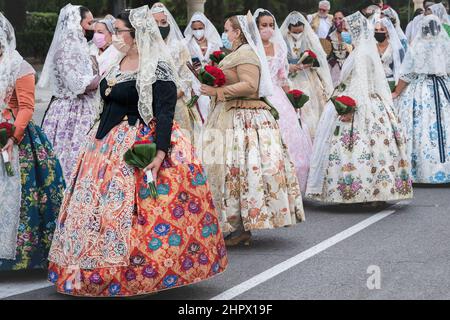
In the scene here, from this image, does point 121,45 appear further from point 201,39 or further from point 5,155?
point 201,39

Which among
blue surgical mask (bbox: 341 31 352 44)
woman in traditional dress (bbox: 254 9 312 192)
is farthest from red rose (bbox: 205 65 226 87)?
blue surgical mask (bbox: 341 31 352 44)

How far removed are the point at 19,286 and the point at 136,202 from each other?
4.52 feet

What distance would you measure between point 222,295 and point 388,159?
398cm

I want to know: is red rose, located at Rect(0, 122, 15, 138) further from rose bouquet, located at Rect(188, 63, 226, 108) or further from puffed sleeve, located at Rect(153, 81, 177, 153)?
rose bouquet, located at Rect(188, 63, 226, 108)

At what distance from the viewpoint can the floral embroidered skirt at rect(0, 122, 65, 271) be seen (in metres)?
7.82

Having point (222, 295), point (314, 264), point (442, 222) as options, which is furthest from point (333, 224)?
point (222, 295)

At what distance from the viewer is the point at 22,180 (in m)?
7.89

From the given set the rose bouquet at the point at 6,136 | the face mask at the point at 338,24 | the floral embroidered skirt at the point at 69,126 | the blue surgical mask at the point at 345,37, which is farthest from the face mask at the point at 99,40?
the face mask at the point at 338,24

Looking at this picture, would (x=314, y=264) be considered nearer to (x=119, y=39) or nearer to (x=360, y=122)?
(x=119, y=39)

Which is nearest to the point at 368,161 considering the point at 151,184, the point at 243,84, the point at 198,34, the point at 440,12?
the point at 243,84

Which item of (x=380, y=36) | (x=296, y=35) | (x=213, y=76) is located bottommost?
(x=213, y=76)

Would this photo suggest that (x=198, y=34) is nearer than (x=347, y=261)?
No

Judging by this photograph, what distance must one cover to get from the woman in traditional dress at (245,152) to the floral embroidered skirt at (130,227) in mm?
1828

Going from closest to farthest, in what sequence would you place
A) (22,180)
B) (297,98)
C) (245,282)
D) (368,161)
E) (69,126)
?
1. (245,282)
2. (22,180)
3. (69,126)
4. (368,161)
5. (297,98)
